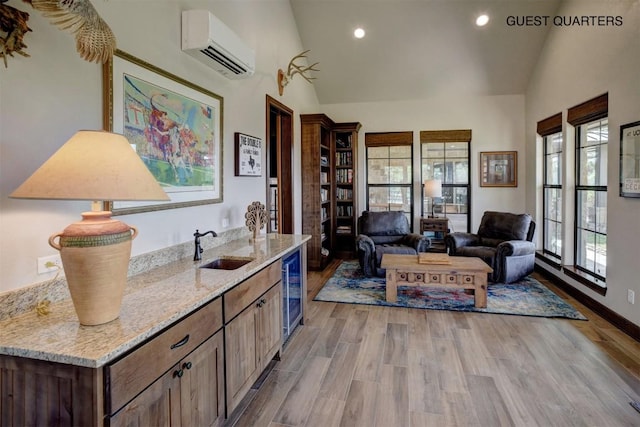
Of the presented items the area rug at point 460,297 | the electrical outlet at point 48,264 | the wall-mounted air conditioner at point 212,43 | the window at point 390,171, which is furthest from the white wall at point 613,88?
A: the electrical outlet at point 48,264

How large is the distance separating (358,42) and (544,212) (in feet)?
13.2

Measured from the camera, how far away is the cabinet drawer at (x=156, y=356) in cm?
126

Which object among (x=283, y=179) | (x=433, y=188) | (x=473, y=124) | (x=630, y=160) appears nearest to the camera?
(x=630, y=160)

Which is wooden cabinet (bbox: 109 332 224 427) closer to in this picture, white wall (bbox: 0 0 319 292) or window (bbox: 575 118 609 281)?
white wall (bbox: 0 0 319 292)

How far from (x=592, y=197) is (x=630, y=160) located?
1.14 metres

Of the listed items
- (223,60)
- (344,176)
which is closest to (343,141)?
(344,176)

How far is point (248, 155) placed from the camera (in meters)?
3.76

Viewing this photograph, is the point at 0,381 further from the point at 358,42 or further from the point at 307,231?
the point at 358,42

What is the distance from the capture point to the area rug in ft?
13.1

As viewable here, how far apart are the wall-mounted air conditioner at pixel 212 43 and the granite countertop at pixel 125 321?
163 cm

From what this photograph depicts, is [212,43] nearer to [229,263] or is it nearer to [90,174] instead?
[229,263]

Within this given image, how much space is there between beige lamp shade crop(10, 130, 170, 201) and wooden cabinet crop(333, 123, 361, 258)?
5.32m

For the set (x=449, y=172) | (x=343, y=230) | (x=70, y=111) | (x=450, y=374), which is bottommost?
(x=450, y=374)

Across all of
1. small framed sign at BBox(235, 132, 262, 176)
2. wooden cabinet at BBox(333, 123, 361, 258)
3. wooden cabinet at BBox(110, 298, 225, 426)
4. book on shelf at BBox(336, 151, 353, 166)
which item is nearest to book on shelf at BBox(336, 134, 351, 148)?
wooden cabinet at BBox(333, 123, 361, 258)
